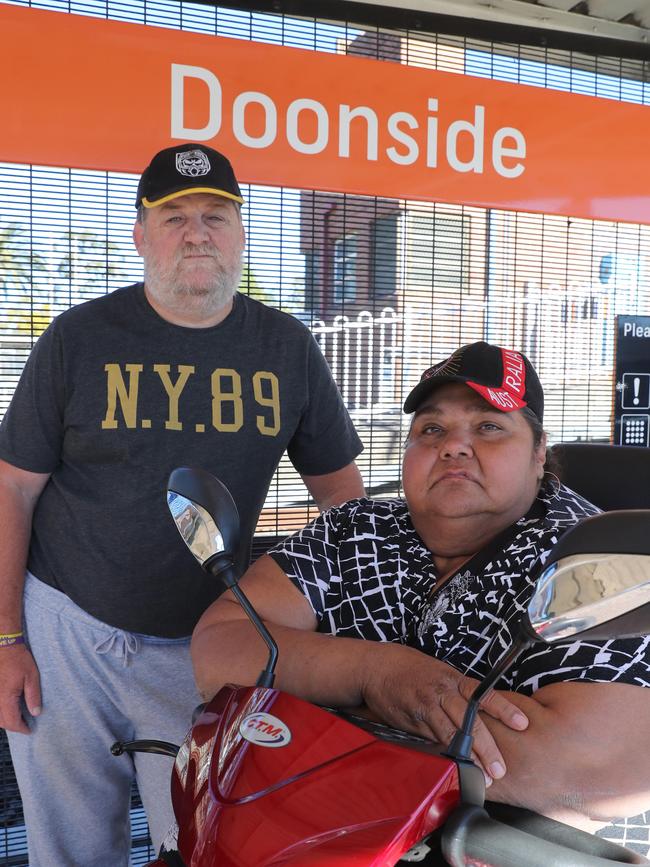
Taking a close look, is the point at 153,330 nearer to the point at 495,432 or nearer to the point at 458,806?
the point at 495,432

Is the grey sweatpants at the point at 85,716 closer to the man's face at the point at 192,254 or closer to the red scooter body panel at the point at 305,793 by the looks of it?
the man's face at the point at 192,254

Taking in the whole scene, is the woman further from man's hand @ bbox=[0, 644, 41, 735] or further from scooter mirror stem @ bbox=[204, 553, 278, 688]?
man's hand @ bbox=[0, 644, 41, 735]

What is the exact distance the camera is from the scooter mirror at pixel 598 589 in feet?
2.57

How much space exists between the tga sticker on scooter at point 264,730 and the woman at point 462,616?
24 centimetres

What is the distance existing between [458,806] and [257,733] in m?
0.22

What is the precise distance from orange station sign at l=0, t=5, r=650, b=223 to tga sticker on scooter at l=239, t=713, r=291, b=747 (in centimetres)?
187

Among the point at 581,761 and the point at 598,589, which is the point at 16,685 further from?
the point at 598,589

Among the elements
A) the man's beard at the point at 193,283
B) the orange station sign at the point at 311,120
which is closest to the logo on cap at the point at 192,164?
the man's beard at the point at 193,283

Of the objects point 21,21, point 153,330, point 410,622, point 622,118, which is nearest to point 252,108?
point 21,21

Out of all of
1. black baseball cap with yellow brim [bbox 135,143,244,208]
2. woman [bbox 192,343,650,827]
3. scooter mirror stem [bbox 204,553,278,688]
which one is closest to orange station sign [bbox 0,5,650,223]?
black baseball cap with yellow brim [bbox 135,143,244,208]

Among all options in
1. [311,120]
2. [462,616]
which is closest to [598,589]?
[462,616]

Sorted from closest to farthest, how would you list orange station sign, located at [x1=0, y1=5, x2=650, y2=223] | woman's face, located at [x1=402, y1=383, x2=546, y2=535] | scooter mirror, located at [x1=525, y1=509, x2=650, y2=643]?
scooter mirror, located at [x1=525, y1=509, x2=650, y2=643]
woman's face, located at [x1=402, y1=383, x2=546, y2=535]
orange station sign, located at [x1=0, y1=5, x2=650, y2=223]

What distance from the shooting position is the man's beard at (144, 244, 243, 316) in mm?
2033

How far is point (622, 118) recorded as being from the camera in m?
2.98
